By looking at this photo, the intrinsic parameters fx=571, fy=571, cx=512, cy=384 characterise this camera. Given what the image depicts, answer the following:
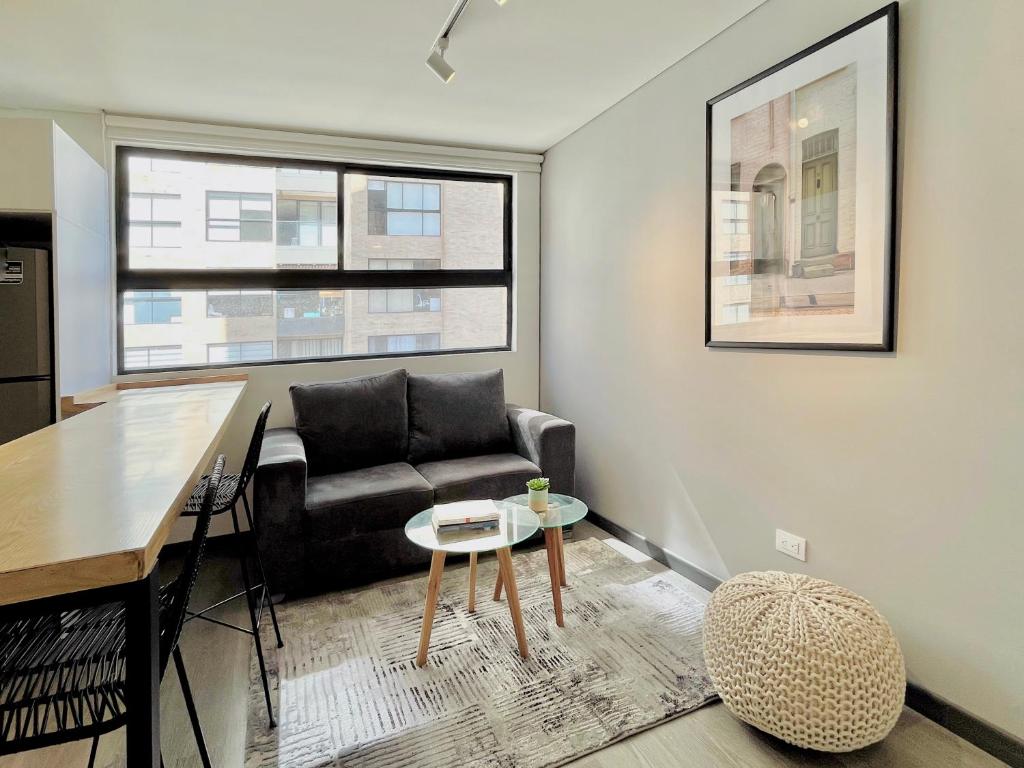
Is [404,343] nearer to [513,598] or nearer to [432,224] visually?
[432,224]

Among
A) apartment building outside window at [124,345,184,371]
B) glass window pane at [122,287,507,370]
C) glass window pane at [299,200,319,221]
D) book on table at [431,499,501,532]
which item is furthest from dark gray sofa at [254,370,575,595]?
glass window pane at [299,200,319,221]

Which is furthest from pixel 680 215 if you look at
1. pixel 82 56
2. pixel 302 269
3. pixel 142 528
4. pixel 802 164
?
pixel 82 56

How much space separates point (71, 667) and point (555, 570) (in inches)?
68.1

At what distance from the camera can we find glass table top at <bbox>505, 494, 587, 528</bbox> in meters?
2.38

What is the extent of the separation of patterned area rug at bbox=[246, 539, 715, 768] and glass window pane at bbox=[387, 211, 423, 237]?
235 cm

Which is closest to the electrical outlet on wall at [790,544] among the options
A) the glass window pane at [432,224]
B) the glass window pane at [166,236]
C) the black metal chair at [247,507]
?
the black metal chair at [247,507]

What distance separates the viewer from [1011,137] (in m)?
1.55

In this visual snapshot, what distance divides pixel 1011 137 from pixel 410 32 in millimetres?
2088

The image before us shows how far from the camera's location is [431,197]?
4027 millimetres

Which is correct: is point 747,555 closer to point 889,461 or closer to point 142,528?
point 889,461

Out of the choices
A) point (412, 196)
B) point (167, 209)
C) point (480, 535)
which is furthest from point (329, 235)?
point (480, 535)

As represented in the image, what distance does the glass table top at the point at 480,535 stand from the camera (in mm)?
2105

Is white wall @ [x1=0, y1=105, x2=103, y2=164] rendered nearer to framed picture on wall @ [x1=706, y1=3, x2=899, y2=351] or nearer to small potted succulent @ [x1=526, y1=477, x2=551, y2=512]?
small potted succulent @ [x1=526, y1=477, x2=551, y2=512]

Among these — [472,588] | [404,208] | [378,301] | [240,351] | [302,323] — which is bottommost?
[472,588]
